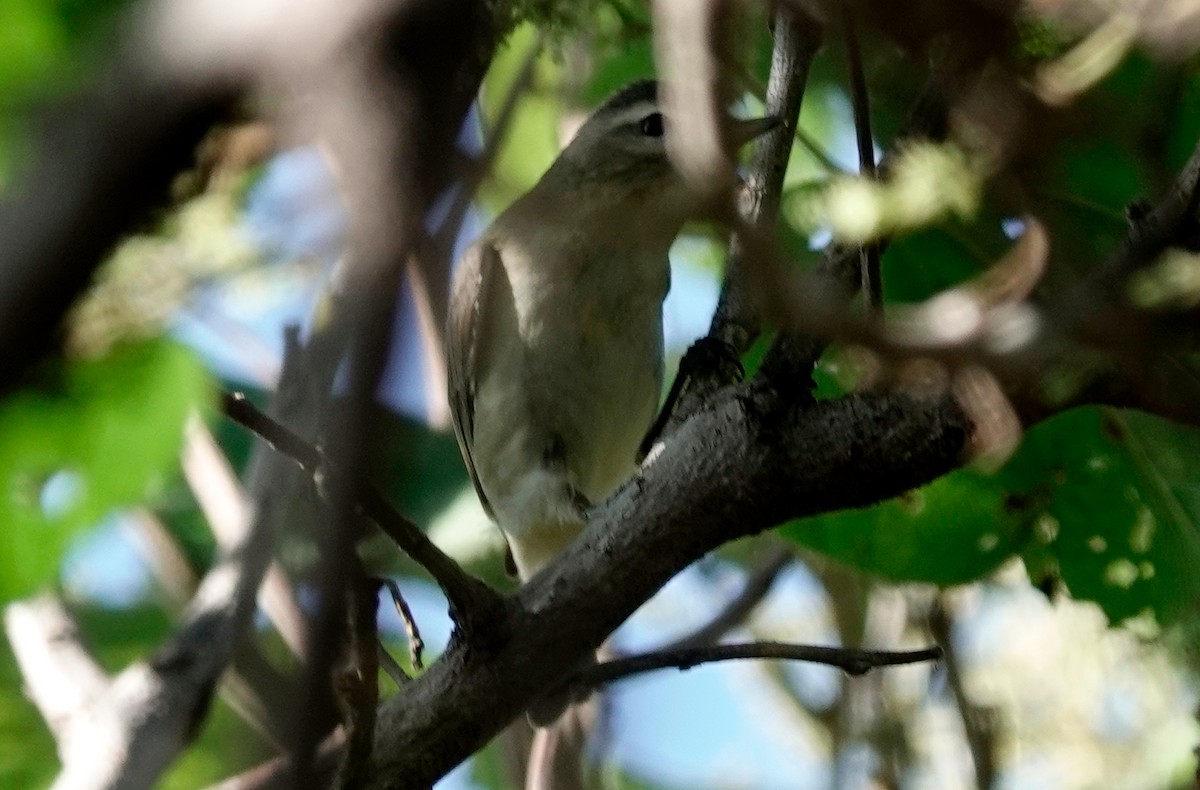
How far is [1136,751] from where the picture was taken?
2764mm

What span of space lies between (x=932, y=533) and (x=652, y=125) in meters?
1.09

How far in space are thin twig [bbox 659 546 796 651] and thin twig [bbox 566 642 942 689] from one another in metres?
0.76

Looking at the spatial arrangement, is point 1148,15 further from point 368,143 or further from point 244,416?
point 244,416

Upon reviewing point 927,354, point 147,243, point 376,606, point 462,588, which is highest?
point 147,243

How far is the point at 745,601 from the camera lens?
2.63 m

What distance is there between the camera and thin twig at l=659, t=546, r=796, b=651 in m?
2.54

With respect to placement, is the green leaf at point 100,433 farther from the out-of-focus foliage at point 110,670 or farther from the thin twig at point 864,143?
the out-of-focus foliage at point 110,670

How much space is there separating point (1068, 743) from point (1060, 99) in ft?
7.70

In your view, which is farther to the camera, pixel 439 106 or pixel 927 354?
pixel 927 354

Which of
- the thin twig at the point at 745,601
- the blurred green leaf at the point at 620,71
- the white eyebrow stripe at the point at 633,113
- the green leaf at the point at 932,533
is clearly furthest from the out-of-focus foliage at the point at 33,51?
the white eyebrow stripe at the point at 633,113

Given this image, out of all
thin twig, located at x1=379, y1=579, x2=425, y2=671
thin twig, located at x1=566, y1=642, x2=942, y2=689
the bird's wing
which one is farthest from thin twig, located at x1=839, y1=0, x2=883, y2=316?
the bird's wing

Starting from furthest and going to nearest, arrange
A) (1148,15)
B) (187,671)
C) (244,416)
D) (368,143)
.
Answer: (187,671), (244,416), (1148,15), (368,143)

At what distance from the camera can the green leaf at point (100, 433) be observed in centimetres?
70

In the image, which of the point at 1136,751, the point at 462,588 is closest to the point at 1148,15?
the point at 462,588
